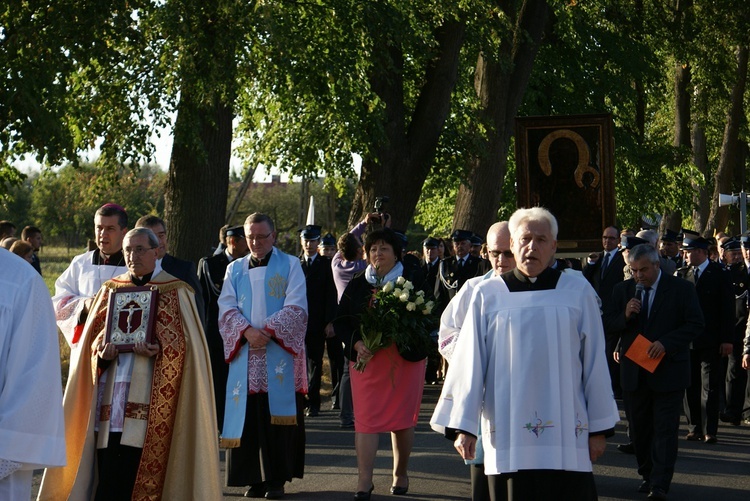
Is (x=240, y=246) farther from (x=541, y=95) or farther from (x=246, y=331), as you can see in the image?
(x=541, y=95)

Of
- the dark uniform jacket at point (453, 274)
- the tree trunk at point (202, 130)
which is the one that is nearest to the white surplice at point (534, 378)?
the tree trunk at point (202, 130)

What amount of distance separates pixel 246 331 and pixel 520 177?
850 centimetres

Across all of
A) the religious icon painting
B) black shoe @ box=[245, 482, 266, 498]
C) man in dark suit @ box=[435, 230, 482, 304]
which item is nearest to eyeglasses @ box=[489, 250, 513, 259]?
the religious icon painting

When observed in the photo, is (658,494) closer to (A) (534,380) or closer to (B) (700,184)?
(A) (534,380)

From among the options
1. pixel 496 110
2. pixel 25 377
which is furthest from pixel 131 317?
pixel 496 110

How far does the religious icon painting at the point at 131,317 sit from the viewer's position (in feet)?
26.4

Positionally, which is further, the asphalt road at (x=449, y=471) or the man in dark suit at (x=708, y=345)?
the man in dark suit at (x=708, y=345)

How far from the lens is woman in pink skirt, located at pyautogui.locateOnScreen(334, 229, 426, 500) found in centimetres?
961

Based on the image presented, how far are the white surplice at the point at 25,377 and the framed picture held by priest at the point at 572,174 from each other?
42.3ft

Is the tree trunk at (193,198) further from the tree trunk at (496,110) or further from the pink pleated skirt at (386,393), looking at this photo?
the tree trunk at (496,110)

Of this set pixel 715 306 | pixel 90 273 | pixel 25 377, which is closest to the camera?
pixel 25 377

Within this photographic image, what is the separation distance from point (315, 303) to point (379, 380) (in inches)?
207

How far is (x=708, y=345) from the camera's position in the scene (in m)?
13.2

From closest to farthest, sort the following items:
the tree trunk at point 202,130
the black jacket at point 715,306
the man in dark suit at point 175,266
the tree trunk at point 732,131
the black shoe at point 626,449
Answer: the man in dark suit at point 175,266 < the black shoe at point 626,449 < the black jacket at point 715,306 < the tree trunk at point 202,130 < the tree trunk at point 732,131
